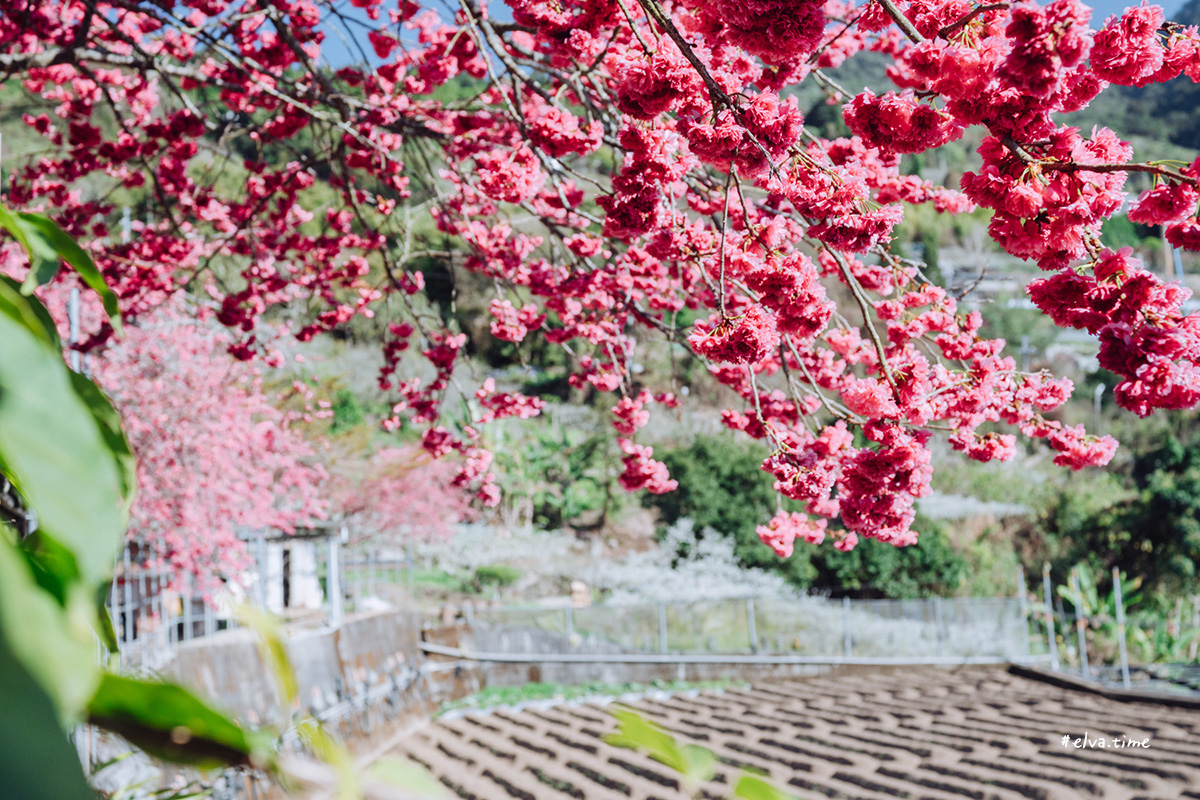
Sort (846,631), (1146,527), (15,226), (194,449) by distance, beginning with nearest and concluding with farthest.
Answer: (15,226) < (194,449) < (846,631) < (1146,527)

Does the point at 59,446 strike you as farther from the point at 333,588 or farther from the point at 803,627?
the point at 803,627

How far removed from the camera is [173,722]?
0.25 meters

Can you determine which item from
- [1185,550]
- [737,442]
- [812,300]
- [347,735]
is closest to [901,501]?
[812,300]

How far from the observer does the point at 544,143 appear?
2291 mm

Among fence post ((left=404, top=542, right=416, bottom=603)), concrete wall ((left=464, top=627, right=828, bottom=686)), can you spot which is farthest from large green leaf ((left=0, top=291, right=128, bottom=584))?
fence post ((left=404, top=542, right=416, bottom=603))

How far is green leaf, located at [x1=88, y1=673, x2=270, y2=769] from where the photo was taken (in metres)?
0.25

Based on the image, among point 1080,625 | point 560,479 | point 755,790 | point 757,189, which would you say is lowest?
point 1080,625

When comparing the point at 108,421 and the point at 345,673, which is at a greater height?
the point at 108,421

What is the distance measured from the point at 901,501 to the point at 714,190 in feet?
3.84

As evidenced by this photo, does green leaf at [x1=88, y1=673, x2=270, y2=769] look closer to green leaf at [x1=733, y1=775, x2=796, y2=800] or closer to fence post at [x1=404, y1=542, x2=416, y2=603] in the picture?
green leaf at [x1=733, y1=775, x2=796, y2=800]

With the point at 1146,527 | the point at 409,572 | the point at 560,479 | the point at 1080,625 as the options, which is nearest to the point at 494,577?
the point at 409,572

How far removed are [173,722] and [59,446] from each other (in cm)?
10

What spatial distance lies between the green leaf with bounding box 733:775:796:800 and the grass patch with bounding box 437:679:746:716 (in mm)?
7750

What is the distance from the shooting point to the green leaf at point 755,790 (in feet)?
0.95
